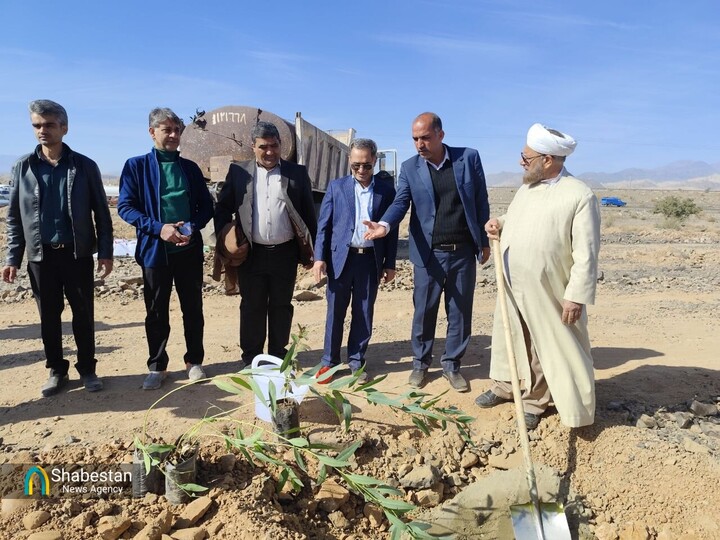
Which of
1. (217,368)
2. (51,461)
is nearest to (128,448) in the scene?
(51,461)

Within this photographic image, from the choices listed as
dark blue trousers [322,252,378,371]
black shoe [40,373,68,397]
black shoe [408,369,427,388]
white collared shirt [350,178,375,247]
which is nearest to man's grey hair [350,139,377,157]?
white collared shirt [350,178,375,247]

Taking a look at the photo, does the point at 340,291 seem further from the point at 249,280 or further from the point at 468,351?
the point at 468,351

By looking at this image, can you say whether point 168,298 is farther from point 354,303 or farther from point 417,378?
point 417,378

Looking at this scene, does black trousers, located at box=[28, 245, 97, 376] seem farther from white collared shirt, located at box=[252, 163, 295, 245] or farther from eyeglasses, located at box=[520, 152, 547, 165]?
eyeglasses, located at box=[520, 152, 547, 165]

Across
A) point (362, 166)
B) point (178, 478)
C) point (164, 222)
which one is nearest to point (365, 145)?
point (362, 166)

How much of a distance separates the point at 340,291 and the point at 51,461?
80.4 inches

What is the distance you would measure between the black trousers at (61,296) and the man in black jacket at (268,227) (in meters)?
1.00

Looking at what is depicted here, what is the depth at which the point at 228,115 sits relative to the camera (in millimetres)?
8750

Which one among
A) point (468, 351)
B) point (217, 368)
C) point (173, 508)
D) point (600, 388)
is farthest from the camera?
point (468, 351)

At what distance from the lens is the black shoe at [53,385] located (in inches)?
150

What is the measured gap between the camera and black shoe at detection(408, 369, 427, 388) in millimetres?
3934

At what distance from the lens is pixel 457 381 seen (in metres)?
3.86

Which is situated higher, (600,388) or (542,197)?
(542,197)

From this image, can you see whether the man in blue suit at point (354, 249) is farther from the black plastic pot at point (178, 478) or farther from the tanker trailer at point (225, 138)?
the tanker trailer at point (225, 138)
